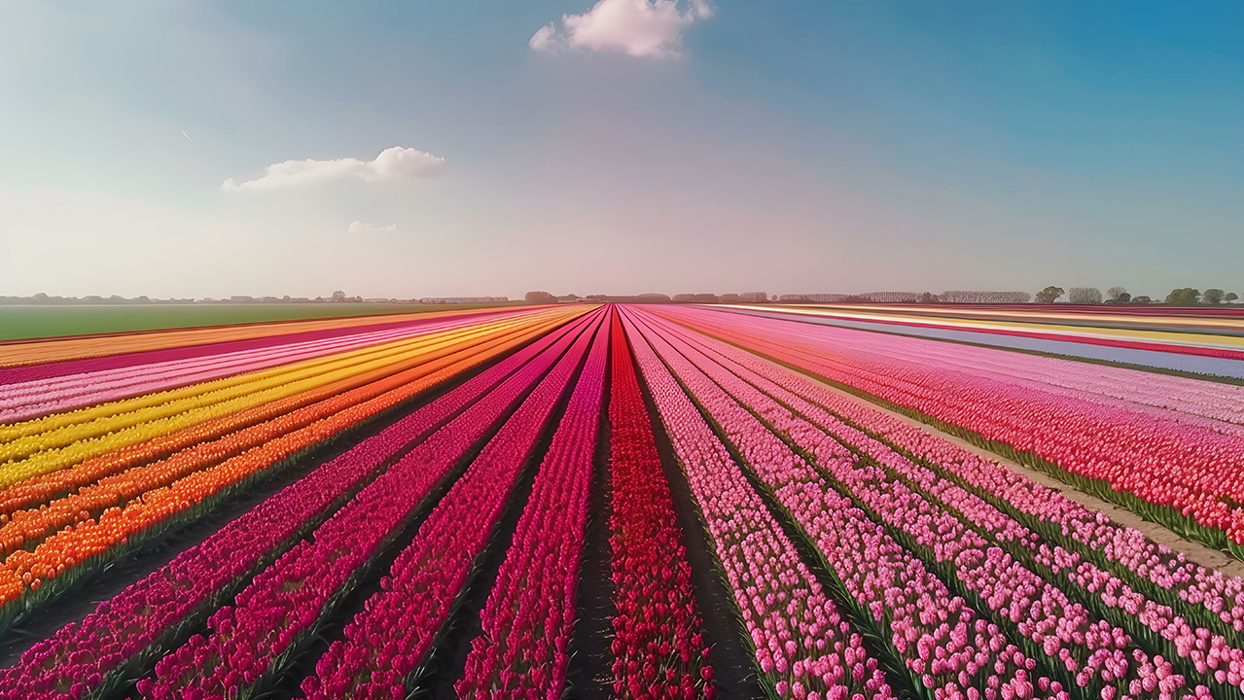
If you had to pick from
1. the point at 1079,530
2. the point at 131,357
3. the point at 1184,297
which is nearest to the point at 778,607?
the point at 1079,530

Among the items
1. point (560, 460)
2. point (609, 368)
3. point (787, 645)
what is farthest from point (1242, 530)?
point (609, 368)

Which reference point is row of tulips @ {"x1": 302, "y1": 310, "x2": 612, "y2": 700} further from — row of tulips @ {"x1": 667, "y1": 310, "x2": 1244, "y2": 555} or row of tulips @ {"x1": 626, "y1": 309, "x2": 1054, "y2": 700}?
row of tulips @ {"x1": 667, "y1": 310, "x2": 1244, "y2": 555}

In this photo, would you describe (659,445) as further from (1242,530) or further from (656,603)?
(1242,530)

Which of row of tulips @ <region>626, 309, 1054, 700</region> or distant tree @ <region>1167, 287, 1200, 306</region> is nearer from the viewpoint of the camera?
row of tulips @ <region>626, 309, 1054, 700</region>

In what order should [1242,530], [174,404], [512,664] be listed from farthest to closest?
[174,404]
[1242,530]
[512,664]

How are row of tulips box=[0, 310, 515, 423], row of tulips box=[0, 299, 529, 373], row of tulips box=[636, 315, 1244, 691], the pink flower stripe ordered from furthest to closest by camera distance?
row of tulips box=[0, 299, 529, 373] → the pink flower stripe → row of tulips box=[0, 310, 515, 423] → row of tulips box=[636, 315, 1244, 691]

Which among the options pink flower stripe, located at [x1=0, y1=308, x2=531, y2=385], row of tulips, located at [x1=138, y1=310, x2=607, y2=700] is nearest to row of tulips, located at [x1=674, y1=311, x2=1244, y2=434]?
row of tulips, located at [x1=138, y1=310, x2=607, y2=700]

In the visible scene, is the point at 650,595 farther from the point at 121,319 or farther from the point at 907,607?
the point at 121,319
